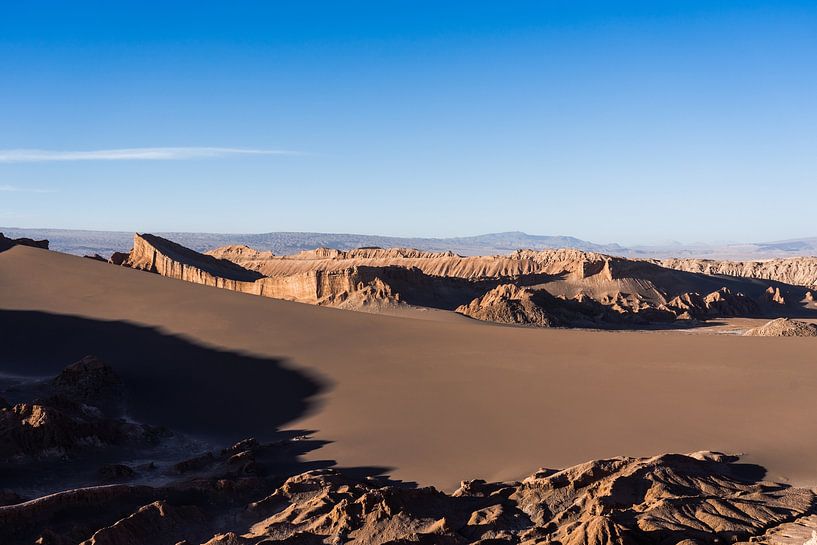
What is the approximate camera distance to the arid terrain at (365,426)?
10.4 m

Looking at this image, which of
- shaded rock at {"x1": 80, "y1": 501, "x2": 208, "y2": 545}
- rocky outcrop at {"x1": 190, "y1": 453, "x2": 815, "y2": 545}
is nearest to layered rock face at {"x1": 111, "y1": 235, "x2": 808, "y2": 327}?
rocky outcrop at {"x1": 190, "y1": 453, "x2": 815, "y2": 545}

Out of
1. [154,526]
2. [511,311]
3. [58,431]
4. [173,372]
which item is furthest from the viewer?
[511,311]

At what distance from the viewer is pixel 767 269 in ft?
314

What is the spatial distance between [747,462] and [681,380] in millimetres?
5350

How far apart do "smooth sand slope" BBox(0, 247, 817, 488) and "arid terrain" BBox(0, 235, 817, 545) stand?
75mm

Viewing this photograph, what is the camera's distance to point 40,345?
23.3m

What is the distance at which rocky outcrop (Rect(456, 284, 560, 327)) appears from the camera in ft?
147

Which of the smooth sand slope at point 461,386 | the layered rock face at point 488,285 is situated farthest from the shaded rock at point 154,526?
the layered rock face at point 488,285

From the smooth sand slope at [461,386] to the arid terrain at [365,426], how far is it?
0.07 m

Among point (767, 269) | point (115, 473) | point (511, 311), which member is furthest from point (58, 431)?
point (767, 269)

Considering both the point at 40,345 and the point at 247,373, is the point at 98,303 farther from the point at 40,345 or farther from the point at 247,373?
the point at 247,373

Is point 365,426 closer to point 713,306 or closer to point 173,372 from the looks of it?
point 173,372

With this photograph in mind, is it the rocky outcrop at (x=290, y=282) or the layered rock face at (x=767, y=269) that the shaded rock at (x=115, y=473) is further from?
the layered rock face at (x=767, y=269)

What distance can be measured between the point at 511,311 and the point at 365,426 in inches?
1189
